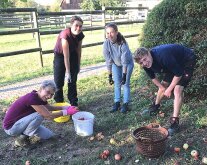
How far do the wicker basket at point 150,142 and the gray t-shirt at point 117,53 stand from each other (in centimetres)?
162

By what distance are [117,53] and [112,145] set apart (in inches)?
68.7

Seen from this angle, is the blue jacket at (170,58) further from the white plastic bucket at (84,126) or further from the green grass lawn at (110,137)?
the white plastic bucket at (84,126)

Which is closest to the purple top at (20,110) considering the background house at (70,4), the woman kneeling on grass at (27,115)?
the woman kneeling on grass at (27,115)

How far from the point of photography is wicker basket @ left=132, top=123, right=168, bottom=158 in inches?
164

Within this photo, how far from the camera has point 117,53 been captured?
5.86 meters

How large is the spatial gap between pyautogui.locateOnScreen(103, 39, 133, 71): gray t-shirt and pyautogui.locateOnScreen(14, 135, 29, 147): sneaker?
79.0 inches

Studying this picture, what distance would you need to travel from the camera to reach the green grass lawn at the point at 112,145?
174 inches

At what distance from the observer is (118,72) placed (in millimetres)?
6078

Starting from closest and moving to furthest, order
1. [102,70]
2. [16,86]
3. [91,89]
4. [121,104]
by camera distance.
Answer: [121,104]
[91,89]
[16,86]
[102,70]

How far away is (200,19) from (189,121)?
1.99 meters

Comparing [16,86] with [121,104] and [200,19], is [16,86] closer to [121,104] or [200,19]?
[121,104]

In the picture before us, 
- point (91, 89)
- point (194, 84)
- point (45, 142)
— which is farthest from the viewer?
point (91, 89)

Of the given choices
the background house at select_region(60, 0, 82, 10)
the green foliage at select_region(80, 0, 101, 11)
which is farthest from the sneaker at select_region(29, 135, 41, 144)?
the background house at select_region(60, 0, 82, 10)

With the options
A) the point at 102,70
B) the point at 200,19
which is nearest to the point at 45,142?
the point at 200,19
